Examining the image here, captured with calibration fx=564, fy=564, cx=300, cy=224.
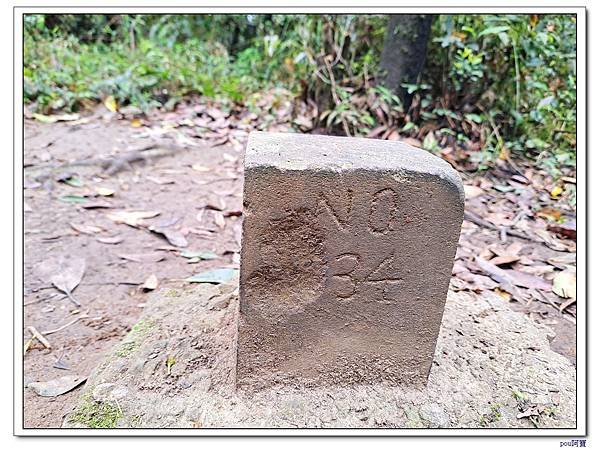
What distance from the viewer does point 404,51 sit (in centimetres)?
391

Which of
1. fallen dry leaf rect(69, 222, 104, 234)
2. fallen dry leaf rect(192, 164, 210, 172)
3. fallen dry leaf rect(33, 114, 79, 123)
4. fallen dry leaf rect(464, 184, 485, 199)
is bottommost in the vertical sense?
fallen dry leaf rect(69, 222, 104, 234)

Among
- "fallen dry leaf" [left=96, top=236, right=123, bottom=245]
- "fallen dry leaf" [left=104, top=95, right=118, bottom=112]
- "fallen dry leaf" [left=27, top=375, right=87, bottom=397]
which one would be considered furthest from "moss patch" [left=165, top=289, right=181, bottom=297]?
"fallen dry leaf" [left=104, top=95, right=118, bottom=112]

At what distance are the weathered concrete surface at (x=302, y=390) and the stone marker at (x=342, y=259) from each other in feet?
0.22

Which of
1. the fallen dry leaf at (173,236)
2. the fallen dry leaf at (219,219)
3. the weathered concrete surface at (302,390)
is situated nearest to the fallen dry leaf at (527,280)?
the weathered concrete surface at (302,390)

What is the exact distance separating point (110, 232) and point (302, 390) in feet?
5.47

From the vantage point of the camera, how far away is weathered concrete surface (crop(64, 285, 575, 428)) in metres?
1.67

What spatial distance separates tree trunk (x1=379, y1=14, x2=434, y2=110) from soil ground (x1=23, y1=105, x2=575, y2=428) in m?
0.87

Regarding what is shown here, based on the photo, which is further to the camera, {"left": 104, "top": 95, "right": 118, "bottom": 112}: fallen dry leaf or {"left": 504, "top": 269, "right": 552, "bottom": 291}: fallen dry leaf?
{"left": 104, "top": 95, "right": 118, "bottom": 112}: fallen dry leaf

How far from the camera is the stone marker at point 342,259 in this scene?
4.93 feet

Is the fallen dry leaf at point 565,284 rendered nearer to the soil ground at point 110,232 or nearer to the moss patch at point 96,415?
the soil ground at point 110,232

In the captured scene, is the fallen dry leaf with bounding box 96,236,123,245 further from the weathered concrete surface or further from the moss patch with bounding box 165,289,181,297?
the weathered concrete surface

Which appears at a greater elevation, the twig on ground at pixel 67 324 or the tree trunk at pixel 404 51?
the tree trunk at pixel 404 51

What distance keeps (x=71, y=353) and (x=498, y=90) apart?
337cm
